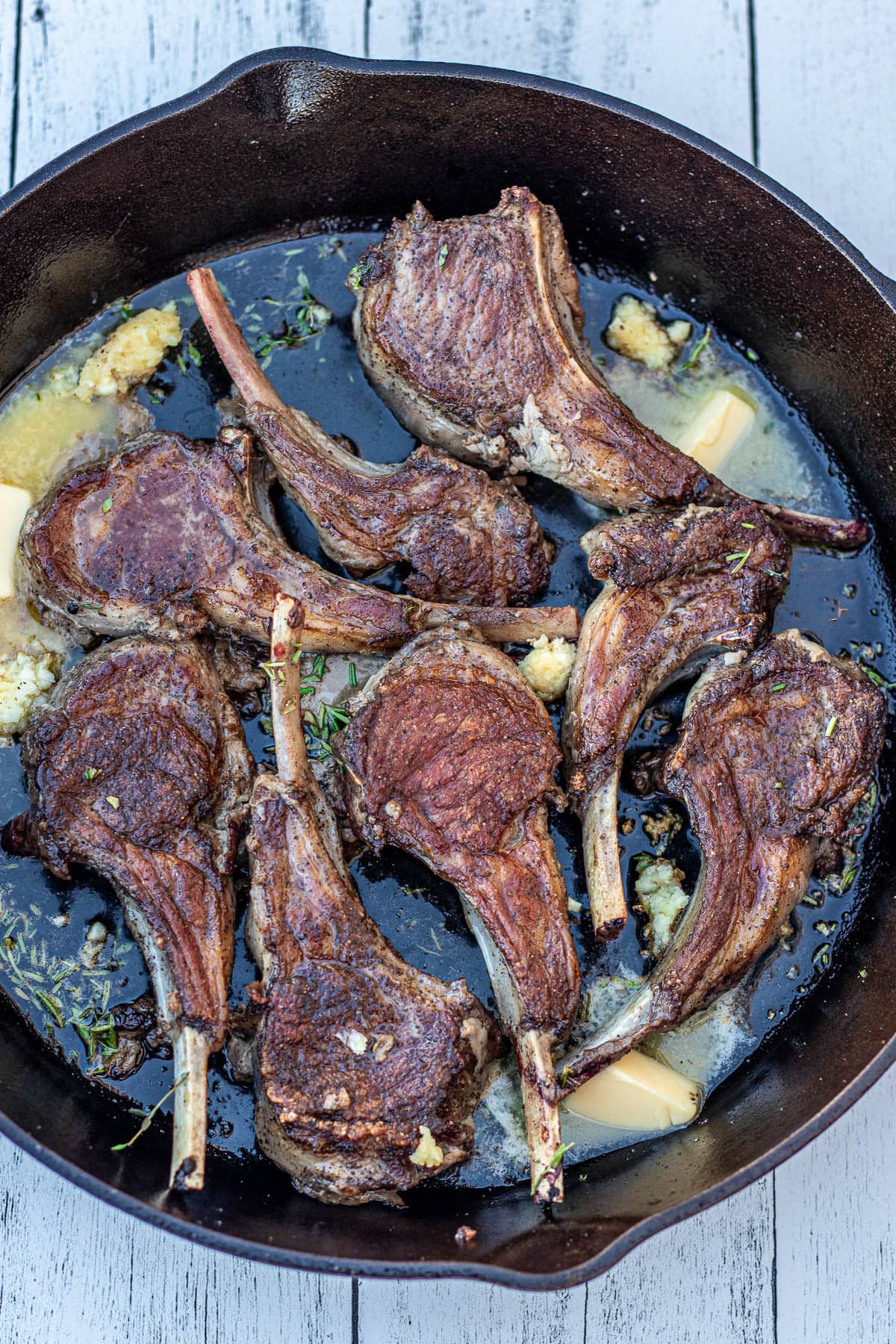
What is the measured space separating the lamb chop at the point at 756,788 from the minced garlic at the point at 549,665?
346 millimetres

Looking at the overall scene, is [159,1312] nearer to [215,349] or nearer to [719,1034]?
[719,1034]

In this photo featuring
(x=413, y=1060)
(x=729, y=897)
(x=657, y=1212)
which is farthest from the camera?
(x=729, y=897)

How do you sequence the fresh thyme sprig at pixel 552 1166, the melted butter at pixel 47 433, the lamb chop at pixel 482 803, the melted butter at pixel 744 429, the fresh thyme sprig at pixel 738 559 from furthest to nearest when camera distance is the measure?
the melted butter at pixel 744 429 → the melted butter at pixel 47 433 → the fresh thyme sprig at pixel 738 559 → the lamb chop at pixel 482 803 → the fresh thyme sprig at pixel 552 1166

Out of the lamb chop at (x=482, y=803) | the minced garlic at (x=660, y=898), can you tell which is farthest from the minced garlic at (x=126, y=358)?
the minced garlic at (x=660, y=898)

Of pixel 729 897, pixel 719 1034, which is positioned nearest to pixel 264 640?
pixel 729 897

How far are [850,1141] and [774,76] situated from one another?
323 centimetres

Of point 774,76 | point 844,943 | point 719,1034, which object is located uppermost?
point 774,76

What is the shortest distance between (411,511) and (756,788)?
1165mm

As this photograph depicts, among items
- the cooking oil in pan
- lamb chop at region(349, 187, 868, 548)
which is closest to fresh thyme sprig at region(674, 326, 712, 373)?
the cooking oil in pan

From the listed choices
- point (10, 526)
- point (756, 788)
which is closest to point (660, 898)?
point (756, 788)

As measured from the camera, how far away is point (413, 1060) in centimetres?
279

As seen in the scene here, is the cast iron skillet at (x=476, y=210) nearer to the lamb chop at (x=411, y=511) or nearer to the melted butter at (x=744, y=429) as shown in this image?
the melted butter at (x=744, y=429)

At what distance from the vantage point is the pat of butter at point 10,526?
3.12 meters

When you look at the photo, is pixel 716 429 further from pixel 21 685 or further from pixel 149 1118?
pixel 149 1118
